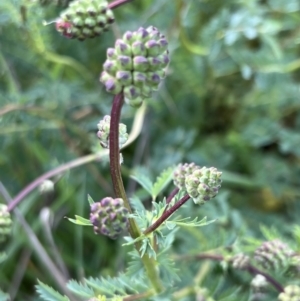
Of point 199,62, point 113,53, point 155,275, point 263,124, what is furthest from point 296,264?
point 199,62

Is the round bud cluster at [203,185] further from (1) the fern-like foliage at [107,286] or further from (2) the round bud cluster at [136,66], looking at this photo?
(1) the fern-like foliage at [107,286]

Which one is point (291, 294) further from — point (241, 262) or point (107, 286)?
point (107, 286)

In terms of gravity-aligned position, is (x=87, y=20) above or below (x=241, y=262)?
above

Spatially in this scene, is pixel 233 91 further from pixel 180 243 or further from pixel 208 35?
pixel 180 243

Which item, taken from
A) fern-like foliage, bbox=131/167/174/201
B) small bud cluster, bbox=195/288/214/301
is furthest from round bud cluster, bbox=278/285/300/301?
fern-like foliage, bbox=131/167/174/201

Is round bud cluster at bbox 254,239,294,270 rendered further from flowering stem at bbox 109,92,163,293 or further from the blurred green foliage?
the blurred green foliage

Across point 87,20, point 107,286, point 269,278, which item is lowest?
point 269,278

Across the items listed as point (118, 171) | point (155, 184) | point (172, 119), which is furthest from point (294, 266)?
point (172, 119)
